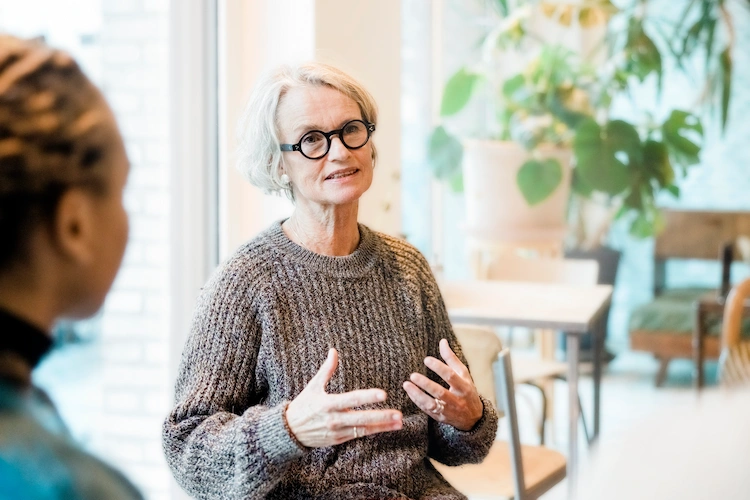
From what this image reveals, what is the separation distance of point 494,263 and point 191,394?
2358 mm

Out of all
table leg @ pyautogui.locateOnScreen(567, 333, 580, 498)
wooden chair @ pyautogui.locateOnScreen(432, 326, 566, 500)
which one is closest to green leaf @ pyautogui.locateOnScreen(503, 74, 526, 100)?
table leg @ pyautogui.locateOnScreen(567, 333, 580, 498)

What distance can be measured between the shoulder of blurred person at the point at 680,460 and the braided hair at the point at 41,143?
332 millimetres

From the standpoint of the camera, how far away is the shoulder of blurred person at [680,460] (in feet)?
1.56

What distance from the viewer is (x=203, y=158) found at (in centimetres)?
287

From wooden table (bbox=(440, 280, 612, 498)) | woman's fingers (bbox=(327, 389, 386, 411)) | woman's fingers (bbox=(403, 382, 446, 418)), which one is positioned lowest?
wooden table (bbox=(440, 280, 612, 498))

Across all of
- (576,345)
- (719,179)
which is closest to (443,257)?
(719,179)

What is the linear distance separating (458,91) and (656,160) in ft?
3.66

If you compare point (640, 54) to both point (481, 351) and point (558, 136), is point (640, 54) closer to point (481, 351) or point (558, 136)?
point (558, 136)

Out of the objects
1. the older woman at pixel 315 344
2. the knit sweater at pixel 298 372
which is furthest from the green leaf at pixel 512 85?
the knit sweater at pixel 298 372

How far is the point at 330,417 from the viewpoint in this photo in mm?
1425

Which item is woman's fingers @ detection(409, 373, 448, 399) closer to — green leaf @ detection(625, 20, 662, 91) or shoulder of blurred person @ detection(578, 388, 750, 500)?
shoulder of blurred person @ detection(578, 388, 750, 500)

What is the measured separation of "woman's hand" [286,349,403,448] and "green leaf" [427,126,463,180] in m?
3.38

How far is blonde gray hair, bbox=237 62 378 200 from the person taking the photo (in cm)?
177

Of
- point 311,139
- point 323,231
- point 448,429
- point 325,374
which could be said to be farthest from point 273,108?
point 448,429
